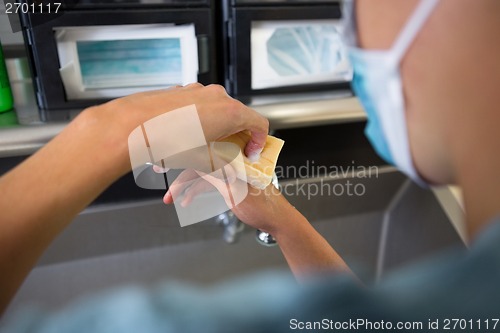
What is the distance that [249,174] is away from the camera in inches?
19.0

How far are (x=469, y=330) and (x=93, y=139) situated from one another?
1.02 ft

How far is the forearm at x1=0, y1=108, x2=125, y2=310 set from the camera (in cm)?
31

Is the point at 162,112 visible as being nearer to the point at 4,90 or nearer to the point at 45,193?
the point at 45,193

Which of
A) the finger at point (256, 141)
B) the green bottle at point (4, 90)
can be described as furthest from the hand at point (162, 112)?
the green bottle at point (4, 90)

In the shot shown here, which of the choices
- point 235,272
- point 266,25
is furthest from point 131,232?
point 266,25

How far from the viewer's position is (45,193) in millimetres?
317

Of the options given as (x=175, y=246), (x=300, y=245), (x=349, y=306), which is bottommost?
(x=175, y=246)

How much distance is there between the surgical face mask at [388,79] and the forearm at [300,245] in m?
0.16

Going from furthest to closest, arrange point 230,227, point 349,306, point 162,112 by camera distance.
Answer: point 230,227, point 162,112, point 349,306

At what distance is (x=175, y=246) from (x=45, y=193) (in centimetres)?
61

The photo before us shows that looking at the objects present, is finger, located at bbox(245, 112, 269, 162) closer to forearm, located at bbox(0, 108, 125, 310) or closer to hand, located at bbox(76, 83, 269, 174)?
hand, located at bbox(76, 83, 269, 174)

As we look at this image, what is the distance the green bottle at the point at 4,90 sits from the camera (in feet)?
2.37

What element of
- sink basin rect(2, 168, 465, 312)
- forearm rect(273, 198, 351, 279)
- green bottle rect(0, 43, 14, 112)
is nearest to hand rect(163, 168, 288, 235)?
forearm rect(273, 198, 351, 279)

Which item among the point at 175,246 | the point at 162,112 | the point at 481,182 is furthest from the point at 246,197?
the point at 175,246
